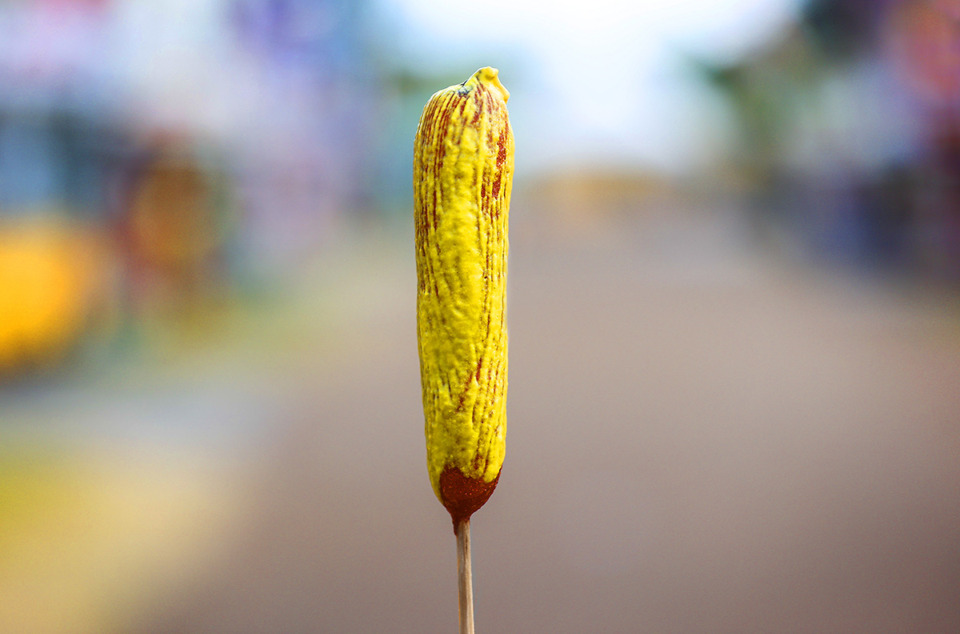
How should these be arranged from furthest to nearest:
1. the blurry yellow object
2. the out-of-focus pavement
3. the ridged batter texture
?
the blurry yellow object, the out-of-focus pavement, the ridged batter texture

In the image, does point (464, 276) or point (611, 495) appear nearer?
point (464, 276)

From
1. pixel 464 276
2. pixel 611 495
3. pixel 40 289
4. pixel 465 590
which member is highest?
pixel 40 289

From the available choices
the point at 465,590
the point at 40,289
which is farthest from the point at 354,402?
the point at 465,590

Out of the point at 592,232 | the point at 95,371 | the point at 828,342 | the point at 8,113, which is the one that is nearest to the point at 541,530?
the point at 95,371

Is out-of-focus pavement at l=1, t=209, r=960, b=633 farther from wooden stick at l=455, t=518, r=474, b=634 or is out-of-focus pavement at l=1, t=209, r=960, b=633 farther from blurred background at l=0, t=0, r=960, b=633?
wooden stick at l=455, t=518, r=474, b=634

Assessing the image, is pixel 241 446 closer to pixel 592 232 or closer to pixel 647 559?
pixel 647 559

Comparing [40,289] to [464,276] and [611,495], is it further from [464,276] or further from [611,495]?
[464,276]

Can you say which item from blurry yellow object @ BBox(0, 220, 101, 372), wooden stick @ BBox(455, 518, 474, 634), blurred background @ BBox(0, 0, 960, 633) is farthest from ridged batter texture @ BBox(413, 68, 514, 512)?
blurry yellow object @ BBox(0, 220, 101, 372)
